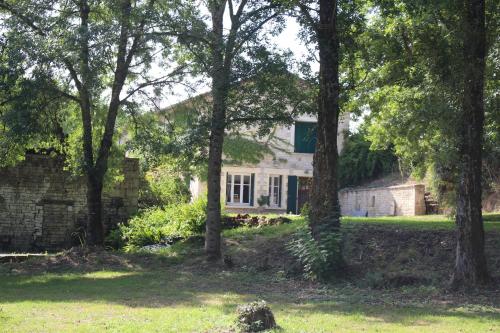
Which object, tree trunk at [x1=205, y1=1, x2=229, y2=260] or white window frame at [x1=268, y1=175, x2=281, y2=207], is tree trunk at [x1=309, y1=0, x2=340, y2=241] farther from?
white window frame at [x1=268, y1=175, x2=281, y2=207]

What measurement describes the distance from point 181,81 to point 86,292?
7284 mm

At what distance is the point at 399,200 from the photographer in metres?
28.5

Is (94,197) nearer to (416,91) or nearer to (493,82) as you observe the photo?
(416,91)

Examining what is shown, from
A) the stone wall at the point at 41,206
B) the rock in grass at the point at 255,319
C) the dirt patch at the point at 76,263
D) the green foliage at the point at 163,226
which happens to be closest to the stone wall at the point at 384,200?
the green foliage at the point at 163,226

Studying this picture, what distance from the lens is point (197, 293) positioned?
481 inches

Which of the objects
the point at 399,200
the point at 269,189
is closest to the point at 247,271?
the point at 399,200

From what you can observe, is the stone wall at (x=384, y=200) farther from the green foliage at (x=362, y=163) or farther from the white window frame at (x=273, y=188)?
the white window frame at (x=273, y=188)

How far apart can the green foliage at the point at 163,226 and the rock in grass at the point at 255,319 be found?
1258 cm

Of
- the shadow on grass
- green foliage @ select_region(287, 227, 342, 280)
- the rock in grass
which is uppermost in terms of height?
green foliage @ select_region(287, 227, 342, 280)

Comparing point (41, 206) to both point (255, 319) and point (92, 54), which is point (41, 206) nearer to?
point (92, 54)

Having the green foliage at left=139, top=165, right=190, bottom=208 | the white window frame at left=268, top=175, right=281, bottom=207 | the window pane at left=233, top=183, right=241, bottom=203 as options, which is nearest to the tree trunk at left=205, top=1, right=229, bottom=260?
the green foliage at left=139, top=165, right=190, bottom=208

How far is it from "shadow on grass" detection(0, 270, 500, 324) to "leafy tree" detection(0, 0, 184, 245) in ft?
14.8

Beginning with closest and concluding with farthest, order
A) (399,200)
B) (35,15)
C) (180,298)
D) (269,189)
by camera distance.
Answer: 1. (180,298)
2. (35,15)
3. (399,200)
4. (269,189)

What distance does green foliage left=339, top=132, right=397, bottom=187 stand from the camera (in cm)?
3550
